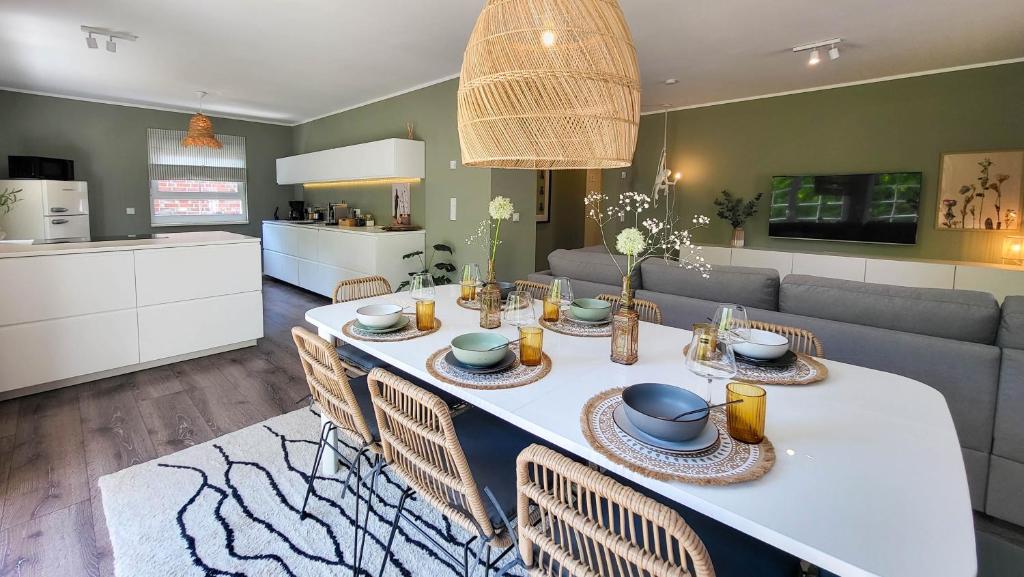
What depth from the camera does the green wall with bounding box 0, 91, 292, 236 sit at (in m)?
5.88

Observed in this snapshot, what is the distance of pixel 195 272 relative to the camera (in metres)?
3.74

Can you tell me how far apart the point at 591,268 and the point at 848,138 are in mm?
3939

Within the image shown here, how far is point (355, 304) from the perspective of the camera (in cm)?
236

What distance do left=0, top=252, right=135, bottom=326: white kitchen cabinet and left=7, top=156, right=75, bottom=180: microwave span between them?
3619 mm

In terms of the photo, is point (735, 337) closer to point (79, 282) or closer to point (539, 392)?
point (539, 392)

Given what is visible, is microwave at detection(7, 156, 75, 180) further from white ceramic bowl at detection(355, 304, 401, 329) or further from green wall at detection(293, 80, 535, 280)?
white ceramic bowl at detection(355, 304, 401, 329)

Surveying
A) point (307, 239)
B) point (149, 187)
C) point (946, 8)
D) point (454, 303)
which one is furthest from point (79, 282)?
point (946, 8)

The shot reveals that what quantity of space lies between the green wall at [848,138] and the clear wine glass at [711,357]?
5.17 meters

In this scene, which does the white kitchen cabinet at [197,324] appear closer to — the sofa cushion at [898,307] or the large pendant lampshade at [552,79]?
the large pendant lampshade at [552,79]

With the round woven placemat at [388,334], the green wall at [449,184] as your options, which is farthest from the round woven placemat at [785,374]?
the green wall at [449,184]

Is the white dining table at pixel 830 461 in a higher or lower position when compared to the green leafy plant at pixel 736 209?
lower

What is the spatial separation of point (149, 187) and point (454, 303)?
6735mm

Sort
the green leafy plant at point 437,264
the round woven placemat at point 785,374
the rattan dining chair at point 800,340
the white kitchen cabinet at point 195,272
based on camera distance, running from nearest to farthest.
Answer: the round woven placemat at point 785,374
the rattan dining chair at point 800,340
the white kitchen cabinet at point 195,272
the green leafy plant at point 437,264

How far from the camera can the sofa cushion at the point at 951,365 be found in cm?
198
